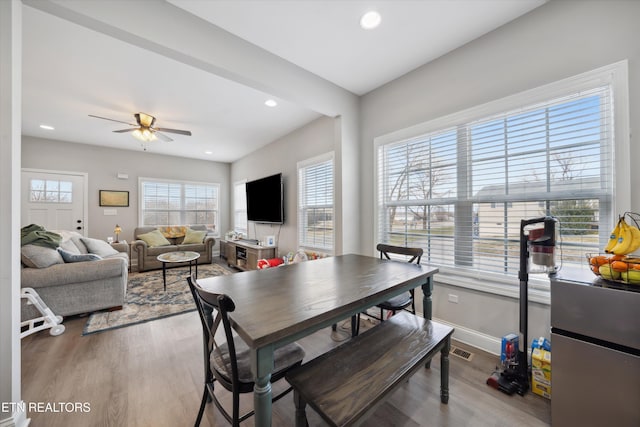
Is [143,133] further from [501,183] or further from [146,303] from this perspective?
[501,183]

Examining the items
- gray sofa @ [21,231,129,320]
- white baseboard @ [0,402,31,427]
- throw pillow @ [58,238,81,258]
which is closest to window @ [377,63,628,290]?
white baseboard @ [0,402,31,427]

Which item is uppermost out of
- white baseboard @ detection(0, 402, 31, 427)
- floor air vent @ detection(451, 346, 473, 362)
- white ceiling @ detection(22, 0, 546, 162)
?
white ceiling @ detection(22, 0, 546, 162)

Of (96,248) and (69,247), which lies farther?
(96,248)

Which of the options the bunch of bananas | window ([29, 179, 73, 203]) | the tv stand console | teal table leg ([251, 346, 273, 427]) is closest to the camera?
teal table leg ([251, 346, 273, 427])

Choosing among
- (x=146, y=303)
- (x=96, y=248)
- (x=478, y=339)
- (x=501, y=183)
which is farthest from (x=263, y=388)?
(x=96, y=248)

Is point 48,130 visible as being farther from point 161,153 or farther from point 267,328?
point 267,328

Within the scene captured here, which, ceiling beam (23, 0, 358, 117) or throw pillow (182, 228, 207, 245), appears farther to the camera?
throw pillow (182, 228, 207, 245)

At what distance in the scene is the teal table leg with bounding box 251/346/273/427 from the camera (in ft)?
3.04

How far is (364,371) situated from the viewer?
124cm

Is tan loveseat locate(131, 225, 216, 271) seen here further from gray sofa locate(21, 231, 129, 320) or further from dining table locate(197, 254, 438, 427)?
dining table locate(197, 254, 438, 427)

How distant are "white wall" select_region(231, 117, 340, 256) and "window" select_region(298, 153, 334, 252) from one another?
0.15 meters

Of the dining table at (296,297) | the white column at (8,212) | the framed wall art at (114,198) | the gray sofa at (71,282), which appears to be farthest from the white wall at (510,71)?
the framed wall art at (114,198)

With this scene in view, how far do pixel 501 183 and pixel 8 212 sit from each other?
3.41 metres

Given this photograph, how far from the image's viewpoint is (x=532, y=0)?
1.78 metres
